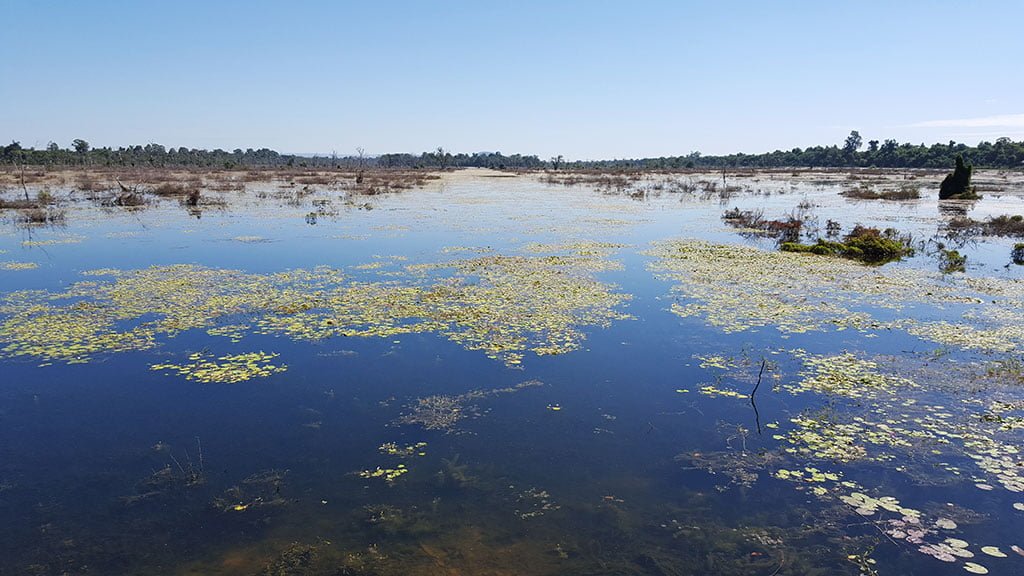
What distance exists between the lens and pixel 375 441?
260 inches

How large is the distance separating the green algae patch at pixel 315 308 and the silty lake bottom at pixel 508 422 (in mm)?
89

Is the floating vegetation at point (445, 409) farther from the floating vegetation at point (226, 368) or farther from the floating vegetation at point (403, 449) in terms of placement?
the floating vegetation at point (226, 368)

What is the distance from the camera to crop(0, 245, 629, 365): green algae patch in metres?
9.92

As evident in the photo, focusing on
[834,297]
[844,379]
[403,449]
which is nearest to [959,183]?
[834,297]

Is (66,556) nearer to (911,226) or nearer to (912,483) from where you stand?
(912,483)

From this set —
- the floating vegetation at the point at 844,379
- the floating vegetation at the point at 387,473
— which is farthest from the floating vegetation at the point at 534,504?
the floating vegetation at the point at 844,379

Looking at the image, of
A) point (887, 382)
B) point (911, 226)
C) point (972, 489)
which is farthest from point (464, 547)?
point (911, 226)

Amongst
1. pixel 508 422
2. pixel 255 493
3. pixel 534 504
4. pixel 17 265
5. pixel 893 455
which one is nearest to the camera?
pixel 534 504

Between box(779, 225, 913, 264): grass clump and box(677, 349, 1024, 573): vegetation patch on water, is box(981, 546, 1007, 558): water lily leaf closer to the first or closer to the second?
box(677, 349, 1024, 573): vegetation patch on water

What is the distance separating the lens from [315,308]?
11867mm

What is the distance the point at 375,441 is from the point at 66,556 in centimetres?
286

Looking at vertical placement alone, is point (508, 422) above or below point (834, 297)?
below

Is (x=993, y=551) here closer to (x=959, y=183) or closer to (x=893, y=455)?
(x=893, y=455)

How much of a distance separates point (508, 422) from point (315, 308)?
6394mm
